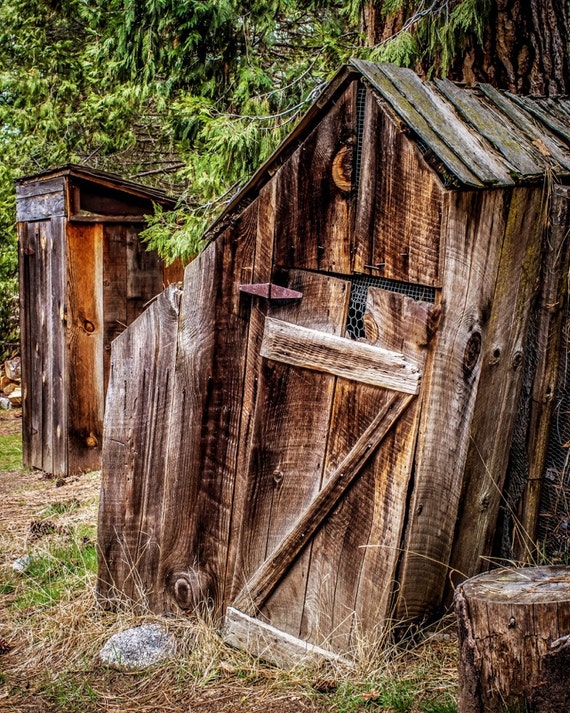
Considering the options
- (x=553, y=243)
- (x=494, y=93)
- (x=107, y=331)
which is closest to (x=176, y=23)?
(x=107, y=331)

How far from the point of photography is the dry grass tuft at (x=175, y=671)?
315 centimetres

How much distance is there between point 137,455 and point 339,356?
1416 mm

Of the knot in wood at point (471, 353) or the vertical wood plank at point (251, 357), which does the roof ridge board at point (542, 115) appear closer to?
the knot in wood at point (471, 353)

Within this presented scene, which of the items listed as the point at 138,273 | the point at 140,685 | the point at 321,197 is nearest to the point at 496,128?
the point at 321,197

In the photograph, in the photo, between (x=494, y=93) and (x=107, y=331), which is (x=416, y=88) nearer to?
(x=494, y=93)

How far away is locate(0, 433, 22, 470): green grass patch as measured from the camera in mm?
8305

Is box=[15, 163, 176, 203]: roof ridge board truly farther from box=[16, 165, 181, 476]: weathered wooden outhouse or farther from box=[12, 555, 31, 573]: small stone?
box=[12, 555, 31, 573]: small stone

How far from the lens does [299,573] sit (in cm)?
362

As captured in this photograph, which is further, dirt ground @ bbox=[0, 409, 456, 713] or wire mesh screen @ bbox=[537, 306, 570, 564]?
wire mesh screen @ bbox=[537, 306, 570, 564]

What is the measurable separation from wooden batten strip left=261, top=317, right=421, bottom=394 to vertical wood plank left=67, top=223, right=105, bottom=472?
409 cm

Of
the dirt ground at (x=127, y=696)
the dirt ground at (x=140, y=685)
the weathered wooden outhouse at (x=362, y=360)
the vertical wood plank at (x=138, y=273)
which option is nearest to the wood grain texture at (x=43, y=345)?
the vertical wood plank at (x=138, y=273)

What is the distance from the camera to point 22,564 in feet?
16.4

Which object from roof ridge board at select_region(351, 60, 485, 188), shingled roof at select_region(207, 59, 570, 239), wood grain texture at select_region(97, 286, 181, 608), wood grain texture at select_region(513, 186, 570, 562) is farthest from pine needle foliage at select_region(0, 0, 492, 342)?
wood grain texture at select_region(513, 186, 570, 562)

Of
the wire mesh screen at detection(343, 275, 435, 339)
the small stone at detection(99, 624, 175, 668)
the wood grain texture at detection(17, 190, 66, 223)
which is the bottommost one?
the small stone at detection(99, 624, 175, 668)
